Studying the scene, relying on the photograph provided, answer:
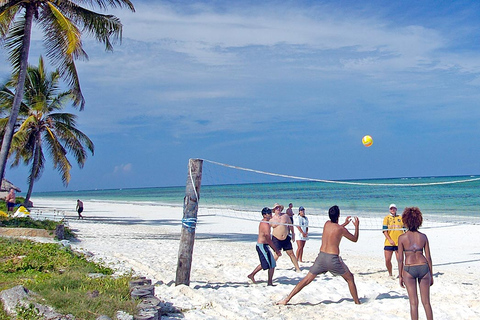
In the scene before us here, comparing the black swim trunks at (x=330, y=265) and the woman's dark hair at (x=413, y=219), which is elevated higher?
the woman's dark hair at (x=413, y=219)

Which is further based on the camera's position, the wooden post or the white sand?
the wooden post

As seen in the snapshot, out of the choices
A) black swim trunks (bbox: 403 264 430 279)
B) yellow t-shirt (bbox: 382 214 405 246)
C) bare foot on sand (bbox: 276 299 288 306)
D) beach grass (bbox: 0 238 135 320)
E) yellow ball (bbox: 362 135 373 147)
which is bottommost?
bare foot on sand (bbox: 276 299 288 306)

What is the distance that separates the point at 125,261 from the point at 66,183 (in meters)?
14.1

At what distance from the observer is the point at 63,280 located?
19.3ft

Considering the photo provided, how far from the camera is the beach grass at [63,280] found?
4930mm

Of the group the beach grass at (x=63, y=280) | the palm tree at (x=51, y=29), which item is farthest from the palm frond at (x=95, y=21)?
the beach grass at (x=63, y=280)

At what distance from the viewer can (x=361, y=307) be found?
21.0 ft

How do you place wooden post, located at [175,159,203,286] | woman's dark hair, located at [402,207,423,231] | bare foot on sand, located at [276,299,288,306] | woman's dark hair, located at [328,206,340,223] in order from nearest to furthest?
woman's dark hair, located at [402,207,423,231]
woman's dark hair, located at [328,206,340,223]
bare foot on sand, located at [276,299,288,306]
wooden post, located at [175,159,203,286]

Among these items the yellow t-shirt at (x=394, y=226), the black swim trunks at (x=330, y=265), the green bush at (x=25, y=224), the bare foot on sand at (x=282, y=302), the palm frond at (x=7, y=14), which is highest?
the palm frond at (x=7, y=14)

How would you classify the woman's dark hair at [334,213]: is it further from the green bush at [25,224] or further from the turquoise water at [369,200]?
the green bush at [25,224]

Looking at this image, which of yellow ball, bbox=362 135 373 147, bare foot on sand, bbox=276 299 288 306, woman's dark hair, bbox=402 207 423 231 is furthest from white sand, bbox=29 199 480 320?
yellow ball, bbox=362 135 373 147

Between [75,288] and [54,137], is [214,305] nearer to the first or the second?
[75,288]

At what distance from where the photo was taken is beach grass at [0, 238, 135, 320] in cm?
493

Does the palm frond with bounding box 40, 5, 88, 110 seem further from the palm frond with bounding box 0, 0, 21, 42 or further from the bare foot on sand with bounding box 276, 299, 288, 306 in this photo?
the bare foot on sand with bounding box 276, 299, 288, 306
